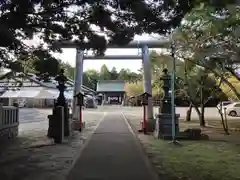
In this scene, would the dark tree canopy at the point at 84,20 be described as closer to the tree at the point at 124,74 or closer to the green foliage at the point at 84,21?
the green foliage at the point at 84,21

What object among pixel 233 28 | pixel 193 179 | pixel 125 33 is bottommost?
pixel 193 179

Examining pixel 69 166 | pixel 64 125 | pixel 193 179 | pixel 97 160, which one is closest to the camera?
pixel 193 179

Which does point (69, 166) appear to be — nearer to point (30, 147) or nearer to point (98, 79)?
point (30, 147)

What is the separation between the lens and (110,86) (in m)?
87.7

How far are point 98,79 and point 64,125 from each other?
251 ft

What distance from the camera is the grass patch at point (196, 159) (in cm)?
952

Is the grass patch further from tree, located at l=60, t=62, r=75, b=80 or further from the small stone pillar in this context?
tree, located at l=60, t=62, r=75, b=80

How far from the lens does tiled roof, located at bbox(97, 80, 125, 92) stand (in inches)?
3447

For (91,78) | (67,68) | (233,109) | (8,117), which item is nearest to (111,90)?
(91,78)

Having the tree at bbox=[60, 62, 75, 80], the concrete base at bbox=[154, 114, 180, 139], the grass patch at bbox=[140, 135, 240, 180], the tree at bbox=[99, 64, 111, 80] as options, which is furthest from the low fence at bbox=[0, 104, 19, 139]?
the tree at bbox=[99, 64, 111, 80]

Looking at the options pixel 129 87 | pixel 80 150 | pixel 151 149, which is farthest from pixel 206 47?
pixel 129 87

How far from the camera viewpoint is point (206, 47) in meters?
19.1

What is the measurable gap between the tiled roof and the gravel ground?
232 ft

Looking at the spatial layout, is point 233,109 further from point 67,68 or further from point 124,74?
point 124,74
